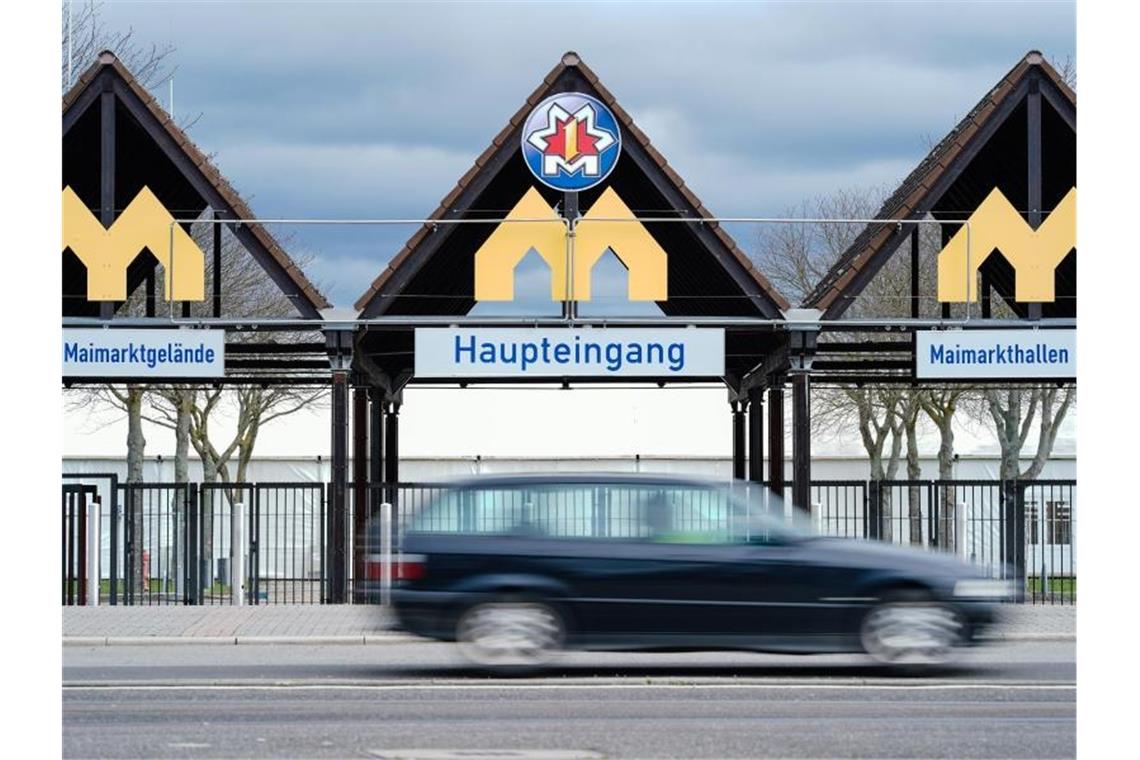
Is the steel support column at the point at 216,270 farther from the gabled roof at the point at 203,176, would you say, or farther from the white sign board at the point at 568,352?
the white sign board at the point at 568,352

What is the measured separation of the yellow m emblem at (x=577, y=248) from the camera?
27.2 meters

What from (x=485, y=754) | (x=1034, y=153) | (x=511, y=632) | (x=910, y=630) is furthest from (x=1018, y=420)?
(x=485, y=754)

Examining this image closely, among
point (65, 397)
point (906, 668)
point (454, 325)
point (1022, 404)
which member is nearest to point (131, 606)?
point (454, 325)

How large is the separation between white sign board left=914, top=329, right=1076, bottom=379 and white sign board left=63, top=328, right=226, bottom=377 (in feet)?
31.4

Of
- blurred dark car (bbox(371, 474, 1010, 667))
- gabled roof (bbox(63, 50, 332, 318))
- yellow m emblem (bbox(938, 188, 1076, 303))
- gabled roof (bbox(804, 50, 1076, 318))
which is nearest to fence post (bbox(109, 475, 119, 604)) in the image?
gabled roof (bbox(63, 50, 332, 318))

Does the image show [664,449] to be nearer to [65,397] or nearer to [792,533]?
[65,397]

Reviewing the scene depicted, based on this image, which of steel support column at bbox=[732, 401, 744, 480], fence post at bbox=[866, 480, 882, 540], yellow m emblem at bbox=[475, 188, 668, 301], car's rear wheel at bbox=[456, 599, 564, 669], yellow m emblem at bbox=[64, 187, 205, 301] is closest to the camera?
car's rear wheel at bbox=[456, 599, 564, 669]

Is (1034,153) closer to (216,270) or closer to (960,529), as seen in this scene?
(960,529)

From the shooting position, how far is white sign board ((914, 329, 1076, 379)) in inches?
1050

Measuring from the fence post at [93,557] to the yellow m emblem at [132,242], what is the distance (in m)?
3.14

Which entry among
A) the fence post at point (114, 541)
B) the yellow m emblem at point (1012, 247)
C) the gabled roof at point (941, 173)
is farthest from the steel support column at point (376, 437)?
the yellow m emblem at point (1012, 247)

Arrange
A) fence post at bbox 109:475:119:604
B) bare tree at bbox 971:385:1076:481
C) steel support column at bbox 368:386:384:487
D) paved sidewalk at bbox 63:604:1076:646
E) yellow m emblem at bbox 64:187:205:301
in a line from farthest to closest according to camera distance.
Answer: bare tree at bbox 971:385:1076:481, steel support column at bbox 368:386:384:487, yellow m emblem at bbox 64:187:205:301, fence post at bbox 109:475:119:604, paved sidewalk at bbox 63:604:1076:646

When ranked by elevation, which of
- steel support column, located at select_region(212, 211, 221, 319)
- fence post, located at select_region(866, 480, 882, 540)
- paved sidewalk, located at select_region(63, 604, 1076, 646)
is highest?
steel support column, located at select_region(212, 211, 221, 319)

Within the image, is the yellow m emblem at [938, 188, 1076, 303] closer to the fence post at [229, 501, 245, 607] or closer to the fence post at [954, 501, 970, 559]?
the fence post at [954, 501, 970, 559]
